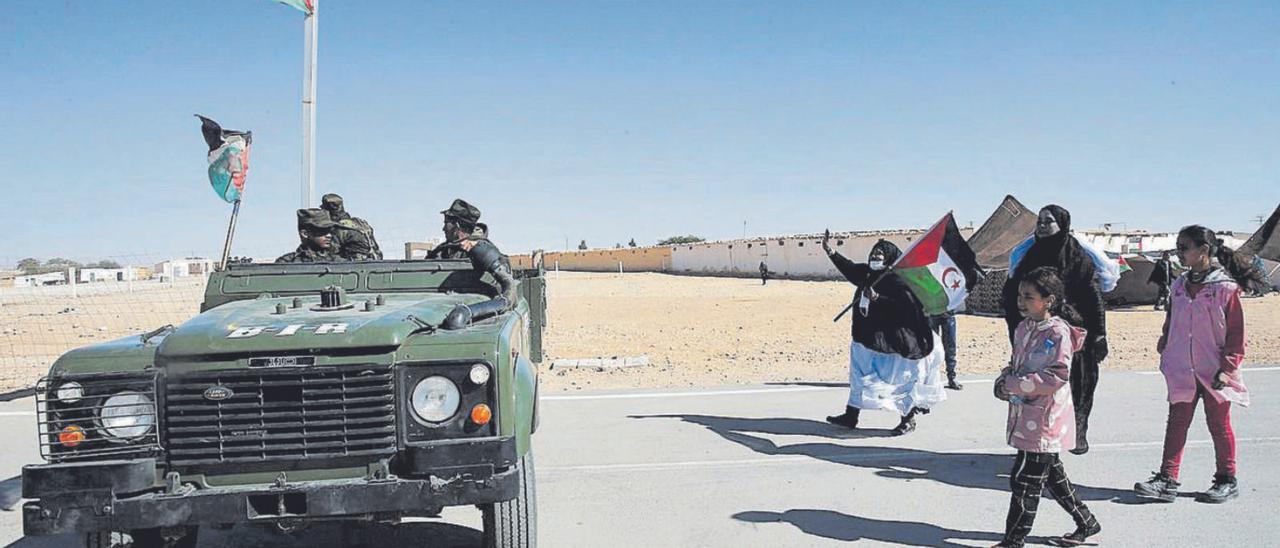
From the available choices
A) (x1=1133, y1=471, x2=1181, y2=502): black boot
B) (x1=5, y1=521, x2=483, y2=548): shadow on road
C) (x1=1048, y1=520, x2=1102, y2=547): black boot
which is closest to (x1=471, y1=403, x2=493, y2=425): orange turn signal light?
(x1=5, y1=521, x2=483, y2=548): shadow on road

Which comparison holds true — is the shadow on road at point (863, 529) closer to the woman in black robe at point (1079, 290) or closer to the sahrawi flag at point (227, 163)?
the woman in black robe at point (1079, 290)

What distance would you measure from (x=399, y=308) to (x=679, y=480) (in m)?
2.39

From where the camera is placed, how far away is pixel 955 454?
21.9ft

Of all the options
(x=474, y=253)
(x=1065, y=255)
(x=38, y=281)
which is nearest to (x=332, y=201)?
(x=474, y=253)

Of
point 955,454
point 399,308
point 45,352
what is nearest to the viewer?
point 399,308

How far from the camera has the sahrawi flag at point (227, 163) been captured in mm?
7922

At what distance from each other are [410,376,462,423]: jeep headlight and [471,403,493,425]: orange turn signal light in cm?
8

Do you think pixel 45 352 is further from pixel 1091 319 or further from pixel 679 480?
pixel 1091 319

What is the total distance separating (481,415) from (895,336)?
410 cm

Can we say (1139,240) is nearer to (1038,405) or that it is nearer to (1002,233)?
(1002,233)

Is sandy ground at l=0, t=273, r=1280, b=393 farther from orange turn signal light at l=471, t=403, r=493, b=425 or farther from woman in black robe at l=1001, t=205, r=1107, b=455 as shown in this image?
orange turn signal light at l=471, t=403, r=493, b=425

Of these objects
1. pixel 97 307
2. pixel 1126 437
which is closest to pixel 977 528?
pixel 1126 437

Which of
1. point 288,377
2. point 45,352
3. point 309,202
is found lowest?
point 45,352

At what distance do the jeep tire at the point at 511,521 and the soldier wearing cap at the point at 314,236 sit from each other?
119 inches
